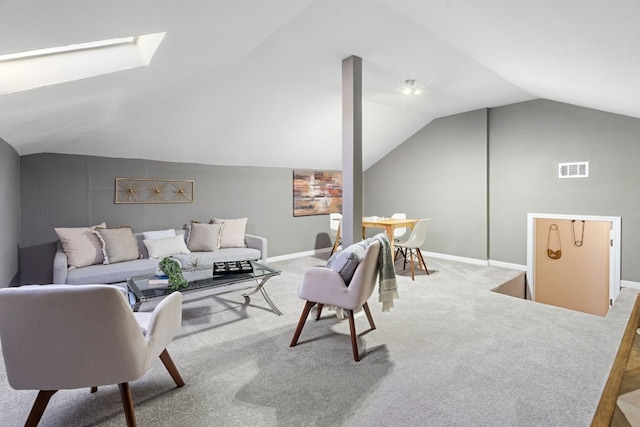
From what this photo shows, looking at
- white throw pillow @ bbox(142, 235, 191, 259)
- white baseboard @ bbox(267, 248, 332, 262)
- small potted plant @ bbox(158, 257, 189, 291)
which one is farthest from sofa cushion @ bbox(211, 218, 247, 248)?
small potted plant @ bbox(158, 257, 189, 291)

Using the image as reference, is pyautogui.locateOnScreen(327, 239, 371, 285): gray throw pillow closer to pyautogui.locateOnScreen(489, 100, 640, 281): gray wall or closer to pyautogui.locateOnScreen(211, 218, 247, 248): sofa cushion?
pyautogui.locateOnScreen(211, 218, 247, 248): sofa cushion

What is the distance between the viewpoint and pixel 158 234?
4.52 metres

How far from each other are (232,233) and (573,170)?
509 cm

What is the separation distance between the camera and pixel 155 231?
4.60 meters

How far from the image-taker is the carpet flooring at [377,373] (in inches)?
73.2

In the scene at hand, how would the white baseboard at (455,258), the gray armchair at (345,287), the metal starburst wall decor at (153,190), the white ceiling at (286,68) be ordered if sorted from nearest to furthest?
the white ceiling at (286,68) < the gray armchair at (345,287) < the metal starburst wall decor at (153,190) < the white baseboard at (455,258)

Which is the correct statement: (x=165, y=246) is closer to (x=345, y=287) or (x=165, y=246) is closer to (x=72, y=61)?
(x=72, y=61)

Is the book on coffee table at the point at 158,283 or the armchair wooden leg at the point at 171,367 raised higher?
the book on coffee table at the point at 158,283

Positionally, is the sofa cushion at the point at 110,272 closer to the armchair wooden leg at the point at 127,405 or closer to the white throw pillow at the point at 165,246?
the white throw pillow at the point at 165,246

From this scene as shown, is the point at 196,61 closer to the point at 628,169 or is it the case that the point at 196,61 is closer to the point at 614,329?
the point at 614,329

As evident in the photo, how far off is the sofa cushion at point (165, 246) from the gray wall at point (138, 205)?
60 centimetres

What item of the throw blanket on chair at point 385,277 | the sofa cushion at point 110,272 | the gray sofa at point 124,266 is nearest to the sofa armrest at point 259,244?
the gray sofa at point 124,266

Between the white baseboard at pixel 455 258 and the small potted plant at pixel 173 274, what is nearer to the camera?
the small potted plant at pixel 173 274

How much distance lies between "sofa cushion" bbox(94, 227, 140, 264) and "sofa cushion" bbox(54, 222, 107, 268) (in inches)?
2.8
